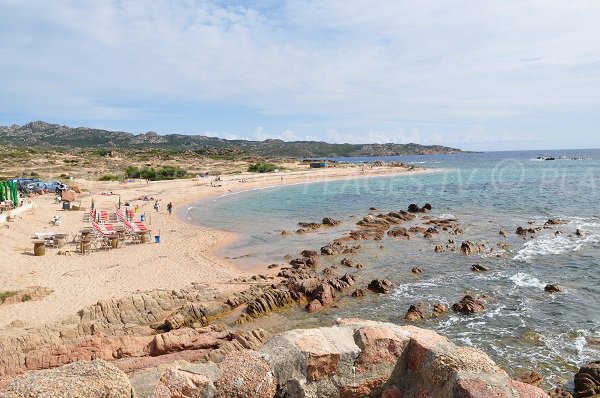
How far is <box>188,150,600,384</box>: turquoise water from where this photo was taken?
44.5ft

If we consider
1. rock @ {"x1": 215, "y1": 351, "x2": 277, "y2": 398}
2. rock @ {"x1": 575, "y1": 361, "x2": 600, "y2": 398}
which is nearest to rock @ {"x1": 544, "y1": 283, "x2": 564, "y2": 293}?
rock @ {"x1": 575, "y1": 361, "x2": 600, "y2": 398}

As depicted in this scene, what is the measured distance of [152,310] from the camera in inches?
584

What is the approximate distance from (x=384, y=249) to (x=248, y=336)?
16.6 metres

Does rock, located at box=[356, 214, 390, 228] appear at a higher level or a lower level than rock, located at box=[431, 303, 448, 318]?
higher

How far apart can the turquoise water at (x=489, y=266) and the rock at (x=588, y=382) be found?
0.67m

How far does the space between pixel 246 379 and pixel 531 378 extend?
9.06 meters

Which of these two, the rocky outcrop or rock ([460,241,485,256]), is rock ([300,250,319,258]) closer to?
rock ([460,241,485,256])

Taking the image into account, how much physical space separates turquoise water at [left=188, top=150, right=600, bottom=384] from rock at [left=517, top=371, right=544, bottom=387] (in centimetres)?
33

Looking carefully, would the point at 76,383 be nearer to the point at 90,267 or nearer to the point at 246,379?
the point at 246,379

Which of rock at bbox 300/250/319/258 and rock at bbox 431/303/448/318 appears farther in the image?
rock at bbox 300/250/319/258

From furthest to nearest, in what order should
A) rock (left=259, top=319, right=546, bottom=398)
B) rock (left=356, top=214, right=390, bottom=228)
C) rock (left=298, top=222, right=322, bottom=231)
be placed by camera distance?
rock (left=356, top=214, right=390, bottom=228) < rock (left=298, top=222, right=322, bottom=231) < rock (left=259, top=319, right=546, bottom=398)

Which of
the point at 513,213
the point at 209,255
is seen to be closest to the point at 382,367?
the point at 209,255

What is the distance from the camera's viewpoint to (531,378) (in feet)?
36.0

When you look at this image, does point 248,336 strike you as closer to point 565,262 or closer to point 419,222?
point 565,262
